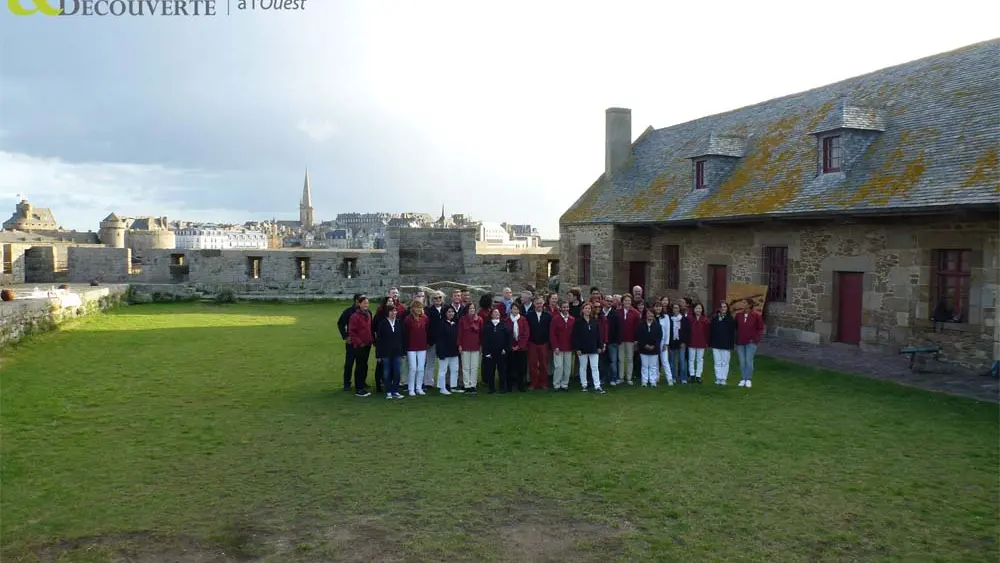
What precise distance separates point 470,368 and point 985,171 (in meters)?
9.46

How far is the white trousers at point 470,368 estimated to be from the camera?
1120 cm

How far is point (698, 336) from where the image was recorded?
1188 centimetres

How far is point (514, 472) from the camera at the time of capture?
7219 mm

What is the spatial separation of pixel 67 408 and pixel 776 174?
1535 cm

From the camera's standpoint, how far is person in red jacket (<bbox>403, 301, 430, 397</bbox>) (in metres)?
10.9

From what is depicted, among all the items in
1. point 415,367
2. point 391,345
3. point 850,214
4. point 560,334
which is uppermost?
point 850,214

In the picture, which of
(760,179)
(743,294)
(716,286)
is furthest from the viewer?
(716,286)

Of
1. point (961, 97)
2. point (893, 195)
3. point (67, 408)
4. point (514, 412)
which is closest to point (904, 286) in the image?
point (893, 195)

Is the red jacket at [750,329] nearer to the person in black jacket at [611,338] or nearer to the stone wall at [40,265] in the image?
the person in black jacket at [611,338]

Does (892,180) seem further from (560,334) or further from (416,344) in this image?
(416,344)

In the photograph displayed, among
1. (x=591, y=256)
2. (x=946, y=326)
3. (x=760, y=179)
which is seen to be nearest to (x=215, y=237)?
(x=591, y=256)

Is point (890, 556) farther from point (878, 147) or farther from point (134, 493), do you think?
point (878, 147)

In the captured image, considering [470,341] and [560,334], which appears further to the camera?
→ [560,334]

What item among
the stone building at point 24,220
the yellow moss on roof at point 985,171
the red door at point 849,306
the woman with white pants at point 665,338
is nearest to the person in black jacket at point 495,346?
the woman with white pants at point 665,338
